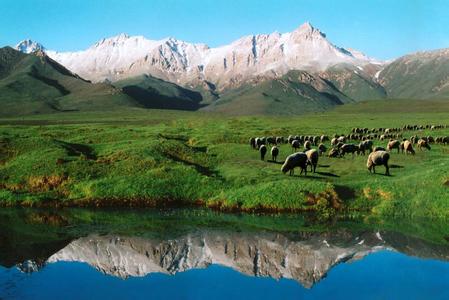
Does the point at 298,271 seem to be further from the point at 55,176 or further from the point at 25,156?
the point at 25,156

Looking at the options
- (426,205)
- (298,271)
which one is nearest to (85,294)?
(298,271)

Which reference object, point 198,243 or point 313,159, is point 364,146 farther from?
point 198,243

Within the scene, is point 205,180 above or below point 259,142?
below

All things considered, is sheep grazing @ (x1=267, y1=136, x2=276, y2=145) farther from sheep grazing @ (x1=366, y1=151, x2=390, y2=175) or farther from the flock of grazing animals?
sheep grazing @ (x1=366, y1=151, x2=390, y2=175)

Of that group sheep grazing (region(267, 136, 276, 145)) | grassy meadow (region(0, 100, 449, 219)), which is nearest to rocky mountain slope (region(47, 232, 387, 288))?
grassy meadow (region(0, 100, 449, 219))

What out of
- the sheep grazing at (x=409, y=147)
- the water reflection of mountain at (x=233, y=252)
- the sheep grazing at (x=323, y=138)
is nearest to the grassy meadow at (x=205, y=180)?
the sheep grazing at (x=409, y=147)

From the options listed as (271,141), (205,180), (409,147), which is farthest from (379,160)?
(271,141)

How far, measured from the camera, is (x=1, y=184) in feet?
160

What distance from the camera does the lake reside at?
2270 cm

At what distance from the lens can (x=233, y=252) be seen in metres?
29.0

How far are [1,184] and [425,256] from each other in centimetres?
3880

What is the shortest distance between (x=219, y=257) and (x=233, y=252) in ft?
3.92

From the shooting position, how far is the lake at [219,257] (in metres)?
22.7

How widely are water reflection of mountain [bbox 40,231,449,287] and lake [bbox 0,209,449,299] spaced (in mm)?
57
